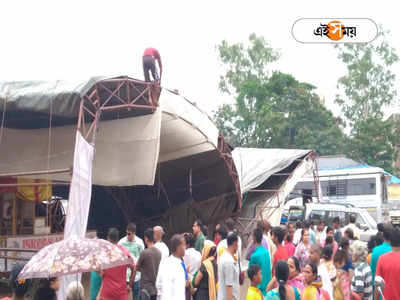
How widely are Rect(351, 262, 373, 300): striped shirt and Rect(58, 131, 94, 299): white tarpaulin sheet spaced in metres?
4.58

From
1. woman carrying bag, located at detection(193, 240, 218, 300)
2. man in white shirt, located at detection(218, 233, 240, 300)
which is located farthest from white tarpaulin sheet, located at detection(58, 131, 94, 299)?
man in white shirt, located at detection(218, 233, 240, 300)

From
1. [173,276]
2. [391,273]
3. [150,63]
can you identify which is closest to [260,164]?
[150,63]

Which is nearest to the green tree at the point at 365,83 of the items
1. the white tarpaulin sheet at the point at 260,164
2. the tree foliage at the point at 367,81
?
the tree foliage at the point at 367,81

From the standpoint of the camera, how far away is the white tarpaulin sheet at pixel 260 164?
62.0 feet

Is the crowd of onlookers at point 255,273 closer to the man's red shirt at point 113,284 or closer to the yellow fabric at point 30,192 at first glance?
the man's red shirt at point 113,284

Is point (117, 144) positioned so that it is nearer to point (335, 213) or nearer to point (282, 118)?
point (335, 213)

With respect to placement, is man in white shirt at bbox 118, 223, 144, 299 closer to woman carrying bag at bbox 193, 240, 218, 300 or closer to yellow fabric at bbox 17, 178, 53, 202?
woman carrying bag at bbox 193, 240, 218, 300

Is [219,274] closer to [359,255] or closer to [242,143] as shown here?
[359,255]

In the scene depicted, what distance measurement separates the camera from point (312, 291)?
5062mm

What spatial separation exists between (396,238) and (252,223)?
492 inches

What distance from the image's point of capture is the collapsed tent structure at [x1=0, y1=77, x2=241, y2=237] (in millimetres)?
10664

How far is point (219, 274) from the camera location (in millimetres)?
6590

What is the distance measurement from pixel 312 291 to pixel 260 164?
15.3m

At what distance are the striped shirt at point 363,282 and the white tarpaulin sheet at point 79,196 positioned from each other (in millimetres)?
4578
